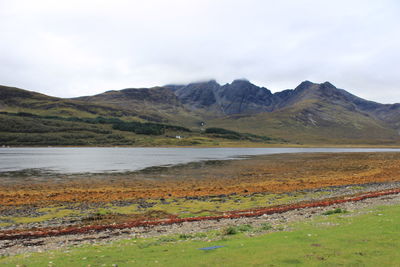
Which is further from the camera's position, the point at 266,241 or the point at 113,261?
the point at 266,241

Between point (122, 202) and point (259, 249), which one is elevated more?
point (259, 249)

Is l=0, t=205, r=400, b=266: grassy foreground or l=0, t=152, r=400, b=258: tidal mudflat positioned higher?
l=0, t=205, r=400, b=266: grassy foreground

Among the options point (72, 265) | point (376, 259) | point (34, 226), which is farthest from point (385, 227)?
point (34, 226)

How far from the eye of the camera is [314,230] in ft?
58.9

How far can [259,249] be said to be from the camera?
560 inches

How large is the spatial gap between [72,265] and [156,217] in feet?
56.8

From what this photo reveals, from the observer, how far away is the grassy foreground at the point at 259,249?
41.0 ft

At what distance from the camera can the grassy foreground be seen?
1248 cm

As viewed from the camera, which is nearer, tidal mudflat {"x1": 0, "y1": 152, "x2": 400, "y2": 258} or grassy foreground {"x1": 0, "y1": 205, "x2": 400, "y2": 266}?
grassy foreground {"x1": 0, "y1": 205, "x2": 400, "y2": 266}

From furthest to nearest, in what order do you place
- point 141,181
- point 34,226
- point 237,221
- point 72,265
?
point 141,181 < point 34,226 < point 237,221 < point 72,265

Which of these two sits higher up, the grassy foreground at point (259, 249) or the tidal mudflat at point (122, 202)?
the grassy foreground at point (259, 249)

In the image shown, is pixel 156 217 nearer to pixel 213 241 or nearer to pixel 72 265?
pixel 213 241

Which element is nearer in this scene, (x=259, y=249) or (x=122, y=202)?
(x=259, y=249)

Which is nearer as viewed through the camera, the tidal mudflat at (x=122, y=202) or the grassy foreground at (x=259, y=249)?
the grassy foreground at (x=259, y=249)
